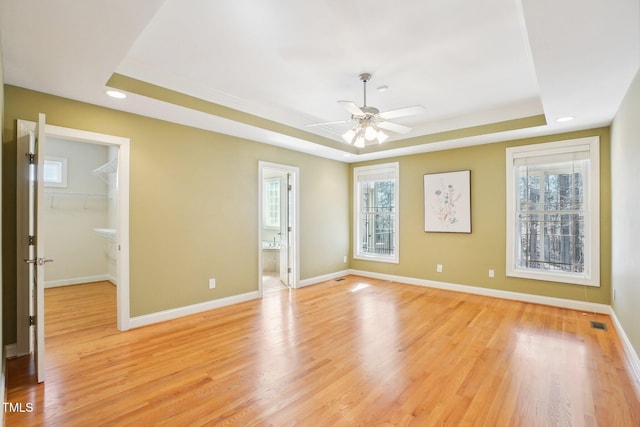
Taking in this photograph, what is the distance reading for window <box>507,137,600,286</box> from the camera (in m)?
4.08

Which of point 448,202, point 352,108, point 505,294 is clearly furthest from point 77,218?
point 505,294

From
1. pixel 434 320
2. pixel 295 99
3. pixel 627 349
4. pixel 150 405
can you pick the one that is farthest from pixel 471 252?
pixel 150 405

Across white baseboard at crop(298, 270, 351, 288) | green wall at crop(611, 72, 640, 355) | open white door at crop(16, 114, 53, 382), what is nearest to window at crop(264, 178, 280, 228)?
white baseboard at crop(298, 270, 351, 288)

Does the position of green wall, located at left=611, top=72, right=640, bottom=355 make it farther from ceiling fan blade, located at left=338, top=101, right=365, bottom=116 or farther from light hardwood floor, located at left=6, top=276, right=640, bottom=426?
ceiling fan blade, located at left=338, top=101, right=365, bottom=116

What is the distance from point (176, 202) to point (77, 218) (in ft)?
11.3

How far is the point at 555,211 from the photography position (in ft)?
14.4

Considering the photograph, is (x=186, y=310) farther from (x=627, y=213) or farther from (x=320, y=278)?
(x=627, y=213)

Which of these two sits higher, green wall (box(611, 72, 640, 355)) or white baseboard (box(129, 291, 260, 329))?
green wall (box(611, 72, 640, 355))

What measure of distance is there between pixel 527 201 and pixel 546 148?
2.60ft

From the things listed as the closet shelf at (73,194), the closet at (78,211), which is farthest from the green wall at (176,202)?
the closet shelf at (73,194)

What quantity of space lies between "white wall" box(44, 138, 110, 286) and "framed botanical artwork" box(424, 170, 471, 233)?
6257mm

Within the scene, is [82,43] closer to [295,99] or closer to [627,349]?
[295,99]

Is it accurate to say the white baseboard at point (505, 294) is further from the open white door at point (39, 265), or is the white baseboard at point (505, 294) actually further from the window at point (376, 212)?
the open white door at point (39, 265)

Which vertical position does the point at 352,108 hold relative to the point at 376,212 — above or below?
above
